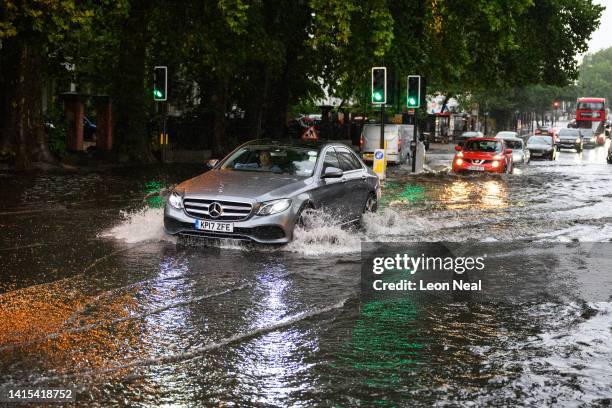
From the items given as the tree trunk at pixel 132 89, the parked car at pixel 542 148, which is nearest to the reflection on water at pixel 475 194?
the tree trunk at pixel 132 89

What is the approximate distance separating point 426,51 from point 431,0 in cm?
503

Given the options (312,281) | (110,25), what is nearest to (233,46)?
(110,25)

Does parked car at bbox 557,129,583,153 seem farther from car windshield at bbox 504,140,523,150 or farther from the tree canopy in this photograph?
car windshield at bbox 504,140,523,150

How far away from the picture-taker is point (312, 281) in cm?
884

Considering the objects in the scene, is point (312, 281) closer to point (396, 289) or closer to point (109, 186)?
point (396, 289)

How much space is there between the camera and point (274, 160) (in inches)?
476

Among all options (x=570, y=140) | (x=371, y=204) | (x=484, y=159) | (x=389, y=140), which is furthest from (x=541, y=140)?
(x=371, y=204)

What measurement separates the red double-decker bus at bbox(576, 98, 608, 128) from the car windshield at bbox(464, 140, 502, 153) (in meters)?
54.7

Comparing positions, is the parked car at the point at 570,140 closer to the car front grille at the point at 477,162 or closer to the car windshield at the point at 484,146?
the car windshield at the point at 484,146

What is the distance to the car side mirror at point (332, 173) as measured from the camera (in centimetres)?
1170

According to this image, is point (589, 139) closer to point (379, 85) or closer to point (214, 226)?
point (379, 85)

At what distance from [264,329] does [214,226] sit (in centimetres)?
396

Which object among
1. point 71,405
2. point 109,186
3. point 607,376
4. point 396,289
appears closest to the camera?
point 71,405

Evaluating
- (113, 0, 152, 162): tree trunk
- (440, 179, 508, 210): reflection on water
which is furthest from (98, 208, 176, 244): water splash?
(113, 0, 152, 162): tree trunk
